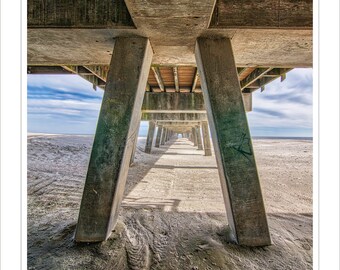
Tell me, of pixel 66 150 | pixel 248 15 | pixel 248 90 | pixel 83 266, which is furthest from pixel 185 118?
pixel 83 266

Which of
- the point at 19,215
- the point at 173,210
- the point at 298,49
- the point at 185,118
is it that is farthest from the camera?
the point at 185,118

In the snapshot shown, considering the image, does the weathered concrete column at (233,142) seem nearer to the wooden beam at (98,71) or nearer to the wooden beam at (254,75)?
the wooden beam at (254,75)

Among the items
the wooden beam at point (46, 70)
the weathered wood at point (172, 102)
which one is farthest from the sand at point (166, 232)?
the weathered wood at point (172, 102)

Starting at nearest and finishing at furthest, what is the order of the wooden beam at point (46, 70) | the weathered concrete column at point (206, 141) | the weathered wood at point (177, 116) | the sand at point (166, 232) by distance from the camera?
the sand at point (166, 232)
the wooden beam at point (46, 70)
the weathered wood at point (177, 116)
the weathered concrete column at point (206, 141)

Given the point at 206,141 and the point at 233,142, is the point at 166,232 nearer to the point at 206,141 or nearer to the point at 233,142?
the point at 233,142

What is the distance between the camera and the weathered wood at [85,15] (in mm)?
2816

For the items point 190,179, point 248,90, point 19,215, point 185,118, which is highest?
point 248,90

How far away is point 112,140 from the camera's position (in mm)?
2982

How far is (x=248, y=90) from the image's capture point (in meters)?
9.24

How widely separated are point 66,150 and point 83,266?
11.9m

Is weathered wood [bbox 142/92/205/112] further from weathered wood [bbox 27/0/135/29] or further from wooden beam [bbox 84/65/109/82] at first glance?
weathered wood [bbox 27/0/135/29]

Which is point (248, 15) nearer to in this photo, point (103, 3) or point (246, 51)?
point (246, 51)

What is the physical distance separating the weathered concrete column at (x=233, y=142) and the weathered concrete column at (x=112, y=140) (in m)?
1.11

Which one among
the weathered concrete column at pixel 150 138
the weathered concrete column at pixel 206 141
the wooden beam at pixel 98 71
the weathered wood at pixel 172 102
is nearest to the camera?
the wooden beam at pixel 98 71
